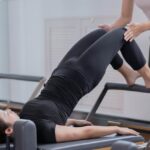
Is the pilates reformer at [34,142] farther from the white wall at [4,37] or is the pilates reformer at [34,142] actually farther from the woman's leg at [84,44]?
the white wall at [4,37]

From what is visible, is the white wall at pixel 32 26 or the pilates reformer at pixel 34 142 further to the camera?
the white wall at pixel 32 26

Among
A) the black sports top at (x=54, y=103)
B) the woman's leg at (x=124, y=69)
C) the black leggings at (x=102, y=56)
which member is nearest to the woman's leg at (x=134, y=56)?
the black leggings at (x=102, y=56)

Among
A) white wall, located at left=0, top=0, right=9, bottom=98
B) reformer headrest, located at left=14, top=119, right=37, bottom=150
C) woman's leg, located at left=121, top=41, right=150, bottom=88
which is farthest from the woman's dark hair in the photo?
white wall, located at left=0, top=0, right=9, bottom=98

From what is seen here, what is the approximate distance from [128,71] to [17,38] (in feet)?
8.67

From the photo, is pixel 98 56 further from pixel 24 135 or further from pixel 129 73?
pixel 24 135

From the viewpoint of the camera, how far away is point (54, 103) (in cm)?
264

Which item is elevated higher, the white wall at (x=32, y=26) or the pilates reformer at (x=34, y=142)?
the white wall at (x=32, y=26)

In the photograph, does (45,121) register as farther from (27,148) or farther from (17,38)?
(17,38)

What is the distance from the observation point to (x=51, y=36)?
495 cm

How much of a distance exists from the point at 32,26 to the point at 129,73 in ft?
7.91

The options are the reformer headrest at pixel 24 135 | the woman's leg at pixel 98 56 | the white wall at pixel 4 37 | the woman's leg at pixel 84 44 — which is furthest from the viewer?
the white wall at pixel 4 37

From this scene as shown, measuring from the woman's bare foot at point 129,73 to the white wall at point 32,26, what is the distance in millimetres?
1462

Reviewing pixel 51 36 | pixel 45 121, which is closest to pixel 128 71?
pixel 45 121

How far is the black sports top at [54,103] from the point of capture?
2.32 meters
